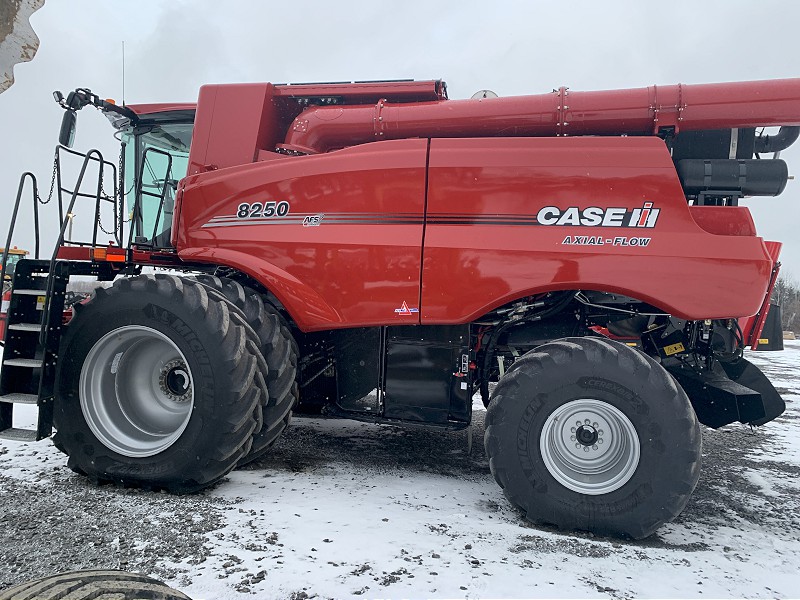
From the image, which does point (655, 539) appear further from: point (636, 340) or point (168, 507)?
point (168, 507)

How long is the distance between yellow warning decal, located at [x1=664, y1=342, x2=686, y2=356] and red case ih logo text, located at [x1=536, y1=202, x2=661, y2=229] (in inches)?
37.5

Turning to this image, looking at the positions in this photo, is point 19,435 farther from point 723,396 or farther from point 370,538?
point 723,396

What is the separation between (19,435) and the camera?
11.6 feet

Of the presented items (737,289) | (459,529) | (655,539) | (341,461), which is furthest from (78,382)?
(737,289)

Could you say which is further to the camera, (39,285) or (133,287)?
(39,285)

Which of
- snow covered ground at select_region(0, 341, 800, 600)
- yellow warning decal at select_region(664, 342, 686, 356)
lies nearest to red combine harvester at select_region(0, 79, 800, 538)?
yellow warning decal at select_region(664, 342, 686, 356)

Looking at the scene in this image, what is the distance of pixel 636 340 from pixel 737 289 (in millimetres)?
777

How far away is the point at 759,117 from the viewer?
3461 millimetres

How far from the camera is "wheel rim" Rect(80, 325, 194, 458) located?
360 centimetres

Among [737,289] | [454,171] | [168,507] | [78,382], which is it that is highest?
[454,171]

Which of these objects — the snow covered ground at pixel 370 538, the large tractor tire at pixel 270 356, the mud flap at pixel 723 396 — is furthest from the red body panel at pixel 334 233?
the mud flap at pixel 723 396

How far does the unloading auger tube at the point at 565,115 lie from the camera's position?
3463 millimetres

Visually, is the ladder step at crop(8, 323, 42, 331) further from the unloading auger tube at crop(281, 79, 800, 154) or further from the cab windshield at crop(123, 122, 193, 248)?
the unloading auger tube at crop(281, 79, 800, 154)

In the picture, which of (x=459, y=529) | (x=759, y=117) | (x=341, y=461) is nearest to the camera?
(x=459, y=529)
